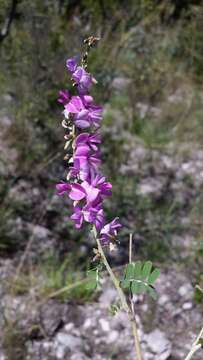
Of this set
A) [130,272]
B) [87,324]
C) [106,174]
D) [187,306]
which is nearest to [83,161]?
[130,272]

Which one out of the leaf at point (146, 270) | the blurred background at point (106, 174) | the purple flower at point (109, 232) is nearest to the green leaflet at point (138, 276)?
the leaf at point (146, 270)

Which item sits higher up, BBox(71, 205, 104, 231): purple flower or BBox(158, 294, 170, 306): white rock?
BBox(158, 294, 170, 306): white rock

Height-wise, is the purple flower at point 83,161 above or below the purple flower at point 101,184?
above

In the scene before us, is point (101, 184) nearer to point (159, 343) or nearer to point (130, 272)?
point (130, 272)

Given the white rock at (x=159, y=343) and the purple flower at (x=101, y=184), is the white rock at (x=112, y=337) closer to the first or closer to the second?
the white rock at (x=159, y=343)

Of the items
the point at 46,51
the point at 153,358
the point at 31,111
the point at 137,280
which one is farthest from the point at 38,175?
the point at 137,280

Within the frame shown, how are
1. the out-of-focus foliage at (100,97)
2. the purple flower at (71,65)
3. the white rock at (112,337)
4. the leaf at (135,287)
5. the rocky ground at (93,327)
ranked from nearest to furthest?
1. the purple flower at (71,65)
2. the leaf at (135,287)
3. the rocky ground at (93,327)
4. the white rock at (112,337)
5. the out-of-focus foliage at (100,97)

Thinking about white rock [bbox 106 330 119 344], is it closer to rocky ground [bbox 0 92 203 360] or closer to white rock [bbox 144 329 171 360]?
rocky ground [bbox 0 92 203 360]

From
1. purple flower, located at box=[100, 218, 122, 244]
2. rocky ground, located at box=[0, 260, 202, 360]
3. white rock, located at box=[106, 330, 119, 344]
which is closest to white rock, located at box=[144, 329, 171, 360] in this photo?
rocky ground, located at box=[0, 260, 202, 360]
